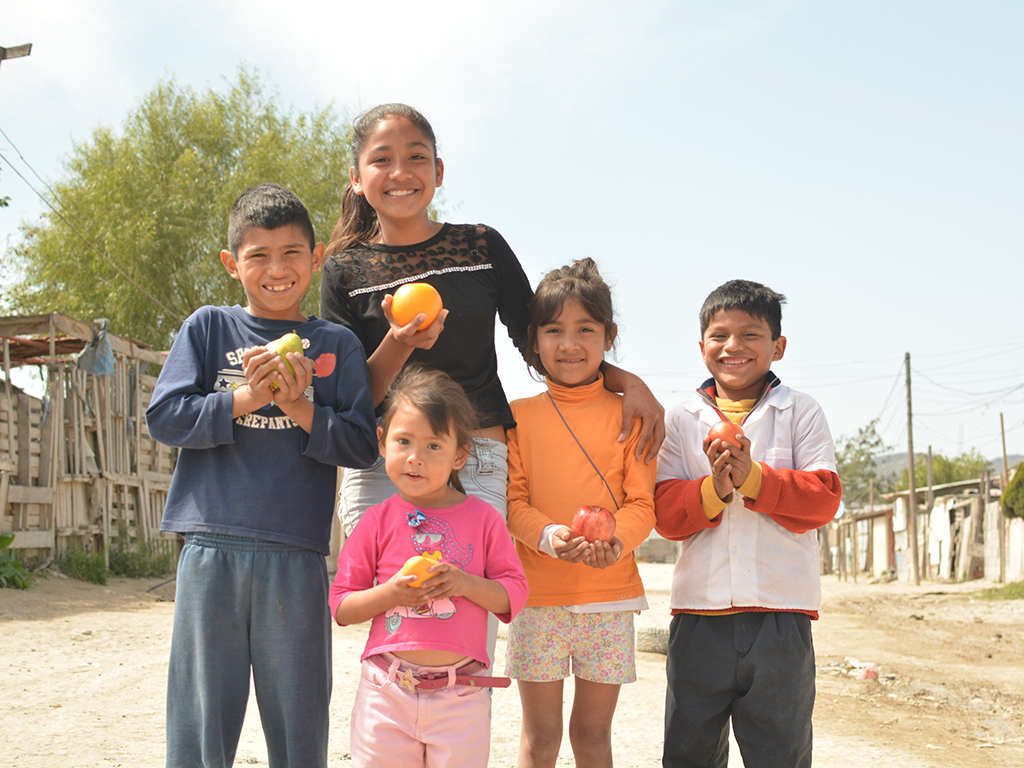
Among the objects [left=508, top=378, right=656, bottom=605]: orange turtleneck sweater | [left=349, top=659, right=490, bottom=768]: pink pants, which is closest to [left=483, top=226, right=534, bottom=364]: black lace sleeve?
[left=508, top=378, right=656, bottom=605]: orange turtleneck sweater

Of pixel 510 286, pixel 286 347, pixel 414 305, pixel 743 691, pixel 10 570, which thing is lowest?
pixel 10 570

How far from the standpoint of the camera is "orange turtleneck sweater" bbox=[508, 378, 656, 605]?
2.79 metres

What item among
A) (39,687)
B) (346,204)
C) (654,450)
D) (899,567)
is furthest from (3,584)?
(899,567)

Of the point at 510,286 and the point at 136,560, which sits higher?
the point at 510,286

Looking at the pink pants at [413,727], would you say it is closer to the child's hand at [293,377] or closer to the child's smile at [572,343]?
the child's hand at [293,377]

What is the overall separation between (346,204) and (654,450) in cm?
142

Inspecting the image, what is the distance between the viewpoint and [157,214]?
1631 centimetres

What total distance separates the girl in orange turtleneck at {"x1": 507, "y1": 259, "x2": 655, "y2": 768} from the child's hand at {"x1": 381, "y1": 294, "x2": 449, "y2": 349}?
1.96 feet

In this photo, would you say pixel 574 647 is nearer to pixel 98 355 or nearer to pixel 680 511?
pixel 680 511

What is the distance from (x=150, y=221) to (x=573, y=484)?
15454mm

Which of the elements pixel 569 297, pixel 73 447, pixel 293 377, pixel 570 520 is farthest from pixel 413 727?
pixel 73 447

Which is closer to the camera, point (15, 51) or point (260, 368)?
point (260, 368)

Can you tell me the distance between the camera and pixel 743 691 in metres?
2.84

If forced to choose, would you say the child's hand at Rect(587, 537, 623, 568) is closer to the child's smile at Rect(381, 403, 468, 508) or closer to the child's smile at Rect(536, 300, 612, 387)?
the child's smile at Rect(381, 403, 468, 508)
